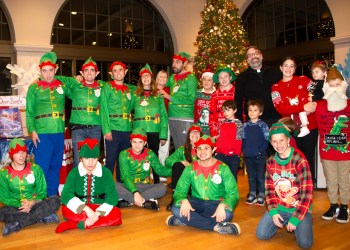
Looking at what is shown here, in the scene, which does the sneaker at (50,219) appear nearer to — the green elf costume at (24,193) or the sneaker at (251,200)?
the green elf costume at (24,193)

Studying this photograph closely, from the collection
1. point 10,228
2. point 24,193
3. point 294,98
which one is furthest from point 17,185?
point 294,98

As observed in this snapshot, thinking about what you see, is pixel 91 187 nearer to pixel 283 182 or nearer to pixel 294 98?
pixel 283 182

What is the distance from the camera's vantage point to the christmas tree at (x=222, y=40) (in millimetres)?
6852

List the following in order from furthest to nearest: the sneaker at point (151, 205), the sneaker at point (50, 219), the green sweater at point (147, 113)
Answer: the green sweater at point (147, 113), the sneaker at point (151, 205), the sneaker at point (50, 219)

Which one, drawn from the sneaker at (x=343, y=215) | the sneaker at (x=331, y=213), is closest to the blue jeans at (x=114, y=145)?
the sneaker at (x=331, y=213)

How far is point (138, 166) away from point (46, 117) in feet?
3.72

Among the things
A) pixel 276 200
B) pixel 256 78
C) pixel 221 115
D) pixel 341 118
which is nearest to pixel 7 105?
pixel 221 115

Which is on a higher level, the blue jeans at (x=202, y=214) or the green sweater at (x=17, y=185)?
the green sweater at (x=17, y=185)

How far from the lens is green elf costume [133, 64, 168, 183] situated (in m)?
4.30

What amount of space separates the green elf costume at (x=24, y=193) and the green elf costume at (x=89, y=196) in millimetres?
192

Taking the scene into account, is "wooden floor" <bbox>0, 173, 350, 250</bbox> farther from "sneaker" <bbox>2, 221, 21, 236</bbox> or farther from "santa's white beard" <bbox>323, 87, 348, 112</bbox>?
"santa's white beard" <bbox>323, 87, 348, 112</bbox>

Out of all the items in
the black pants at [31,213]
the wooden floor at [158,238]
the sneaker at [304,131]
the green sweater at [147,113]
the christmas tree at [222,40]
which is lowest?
the wooden floor at [158,238]

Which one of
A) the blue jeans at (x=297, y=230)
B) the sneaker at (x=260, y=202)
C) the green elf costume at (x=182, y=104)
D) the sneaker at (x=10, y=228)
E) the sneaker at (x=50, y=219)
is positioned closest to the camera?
the blue jeans at (x=297, y=230)

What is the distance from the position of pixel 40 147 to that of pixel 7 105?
3.44ft
